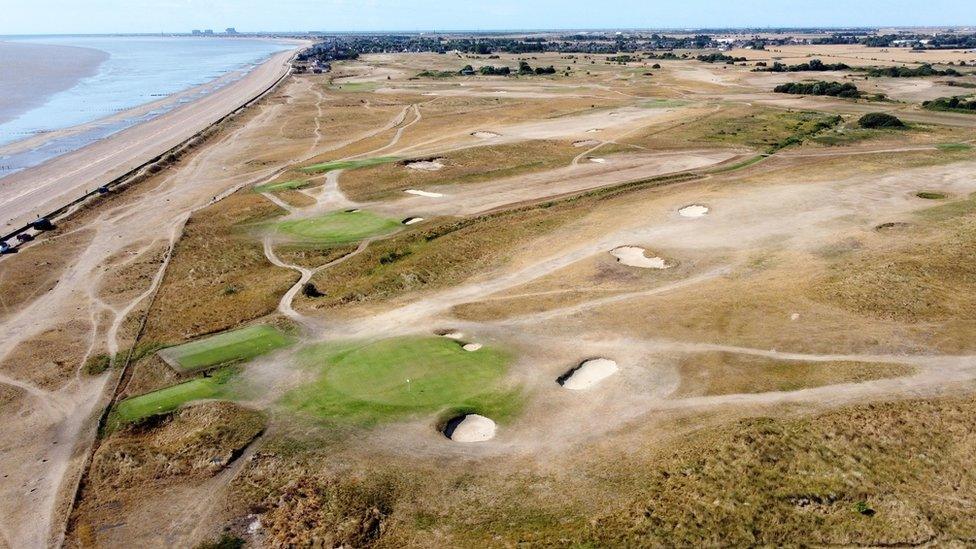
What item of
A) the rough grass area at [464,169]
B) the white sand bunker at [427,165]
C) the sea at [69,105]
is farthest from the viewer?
the sea at [69,105]

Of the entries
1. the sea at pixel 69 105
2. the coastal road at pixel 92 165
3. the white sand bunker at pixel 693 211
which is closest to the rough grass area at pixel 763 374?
the white sand bunker at pixel 693 211

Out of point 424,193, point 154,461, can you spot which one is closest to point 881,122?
point 424,193

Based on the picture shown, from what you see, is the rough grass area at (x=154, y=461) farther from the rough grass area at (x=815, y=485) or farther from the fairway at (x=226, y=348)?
the rough grass area at (x=815, y=485)

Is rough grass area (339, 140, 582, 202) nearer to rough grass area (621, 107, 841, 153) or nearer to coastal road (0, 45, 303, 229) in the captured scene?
rough grass area (621, 107, 841, 153)

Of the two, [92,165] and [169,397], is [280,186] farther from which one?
[169,397]

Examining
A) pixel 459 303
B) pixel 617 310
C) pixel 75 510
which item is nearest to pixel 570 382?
pixel 617 310

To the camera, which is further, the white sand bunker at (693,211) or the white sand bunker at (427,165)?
the white sand bunker at (427,165)
